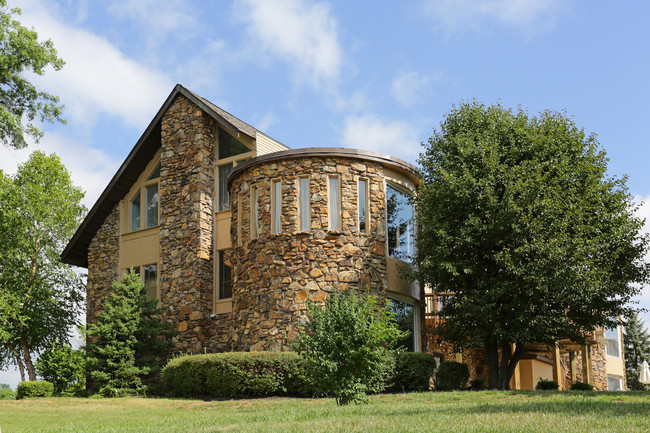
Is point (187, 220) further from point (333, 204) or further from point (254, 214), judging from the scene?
point (333, 204)

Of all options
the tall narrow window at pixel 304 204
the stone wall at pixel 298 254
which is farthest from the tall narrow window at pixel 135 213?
the tall narrow window at pixel 304 204

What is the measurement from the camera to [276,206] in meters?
18.8

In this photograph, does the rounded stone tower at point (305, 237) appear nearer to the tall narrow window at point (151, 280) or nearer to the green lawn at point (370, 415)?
the green lawn at point (370, 415)

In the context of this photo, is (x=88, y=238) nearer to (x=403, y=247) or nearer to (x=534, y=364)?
(x=403, y=247)

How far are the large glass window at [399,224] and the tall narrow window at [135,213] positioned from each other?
10031 millimetres

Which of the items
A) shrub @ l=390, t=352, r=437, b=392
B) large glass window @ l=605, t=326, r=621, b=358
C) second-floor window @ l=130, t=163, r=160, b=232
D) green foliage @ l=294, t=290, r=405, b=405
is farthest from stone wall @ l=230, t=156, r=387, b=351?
large glass window @ l=605, t=326, r=621, b=358

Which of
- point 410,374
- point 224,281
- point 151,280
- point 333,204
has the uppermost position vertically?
point 333,204

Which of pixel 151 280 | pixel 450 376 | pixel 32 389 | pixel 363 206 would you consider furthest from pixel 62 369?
pixel 450 376

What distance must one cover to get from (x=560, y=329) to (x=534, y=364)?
11.3 metres

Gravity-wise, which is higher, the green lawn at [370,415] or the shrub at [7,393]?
the green lawn at [370,415]

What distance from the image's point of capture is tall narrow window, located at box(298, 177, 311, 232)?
60.3 ft

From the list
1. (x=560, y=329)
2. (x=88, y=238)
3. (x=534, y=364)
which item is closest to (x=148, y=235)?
(x=88, y=238)

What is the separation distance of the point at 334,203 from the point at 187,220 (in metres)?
6.14

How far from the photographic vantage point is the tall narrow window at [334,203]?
1841 cm
